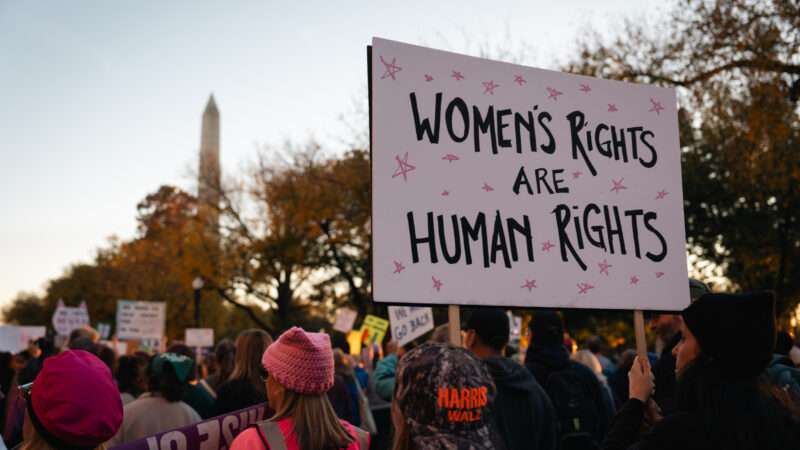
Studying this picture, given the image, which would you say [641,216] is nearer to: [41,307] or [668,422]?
[668,422]

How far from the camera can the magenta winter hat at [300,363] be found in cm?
318

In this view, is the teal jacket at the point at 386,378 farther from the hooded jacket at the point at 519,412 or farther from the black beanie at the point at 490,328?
the hooded jacket at the point at 519,412

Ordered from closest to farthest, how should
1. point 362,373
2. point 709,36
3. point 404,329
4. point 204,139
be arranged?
1. point 362,373
2. point 404,329
3. point 709,36
4. point 204,139

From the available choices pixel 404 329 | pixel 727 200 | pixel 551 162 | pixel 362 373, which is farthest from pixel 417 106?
pixel 727 200

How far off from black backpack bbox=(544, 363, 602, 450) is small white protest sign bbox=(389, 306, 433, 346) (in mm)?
6397

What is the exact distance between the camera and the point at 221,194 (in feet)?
120

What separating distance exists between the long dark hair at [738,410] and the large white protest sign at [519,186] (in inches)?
60.1

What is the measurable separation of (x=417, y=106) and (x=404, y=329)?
811cm

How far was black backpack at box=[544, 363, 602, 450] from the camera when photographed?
5207 mm

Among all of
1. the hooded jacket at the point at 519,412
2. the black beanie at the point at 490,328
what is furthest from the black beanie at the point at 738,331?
the black beanie at the point at 490,328

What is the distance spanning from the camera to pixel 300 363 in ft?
10.5

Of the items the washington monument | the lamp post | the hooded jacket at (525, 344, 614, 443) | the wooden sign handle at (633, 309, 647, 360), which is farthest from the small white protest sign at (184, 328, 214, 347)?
the wooden sign handle at (633, 309, 647, 360)

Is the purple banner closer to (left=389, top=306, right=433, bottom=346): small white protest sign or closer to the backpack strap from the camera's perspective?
the backpack strap

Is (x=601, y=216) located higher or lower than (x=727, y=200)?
lower
